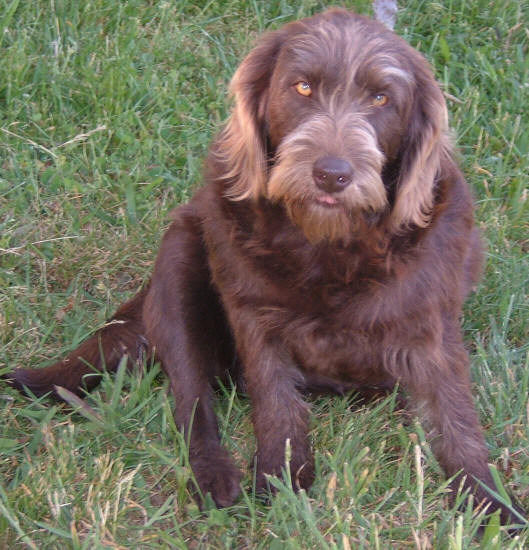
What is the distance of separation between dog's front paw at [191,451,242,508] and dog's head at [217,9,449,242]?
2.63 feet

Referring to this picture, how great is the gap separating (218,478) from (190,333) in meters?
0.50

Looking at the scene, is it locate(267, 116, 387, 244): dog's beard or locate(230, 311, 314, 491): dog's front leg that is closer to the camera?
locate(267, 116, 387, 244): dog's beard

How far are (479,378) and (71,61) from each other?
235 centimetres

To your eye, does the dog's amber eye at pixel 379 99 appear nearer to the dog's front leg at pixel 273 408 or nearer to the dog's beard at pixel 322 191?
the dog's beard at pixel 322 191

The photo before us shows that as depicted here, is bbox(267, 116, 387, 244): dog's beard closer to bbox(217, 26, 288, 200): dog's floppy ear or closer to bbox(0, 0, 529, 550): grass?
bbox(217, 26, 288, 200): dog's floppy ear

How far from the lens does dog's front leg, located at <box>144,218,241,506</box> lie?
119 inches

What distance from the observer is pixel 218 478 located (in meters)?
2.91

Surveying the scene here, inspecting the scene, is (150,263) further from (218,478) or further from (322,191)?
(322,191)

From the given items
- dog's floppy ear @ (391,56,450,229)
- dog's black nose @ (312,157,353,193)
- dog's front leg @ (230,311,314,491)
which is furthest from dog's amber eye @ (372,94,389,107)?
dog's front leg @ (230,311,314,491)

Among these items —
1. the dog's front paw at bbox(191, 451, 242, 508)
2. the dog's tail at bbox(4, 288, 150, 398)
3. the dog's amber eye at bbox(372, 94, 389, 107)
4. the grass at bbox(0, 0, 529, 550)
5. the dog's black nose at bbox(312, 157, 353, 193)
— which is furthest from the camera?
the dog's tail at bbox(4, 288, 150, 398)

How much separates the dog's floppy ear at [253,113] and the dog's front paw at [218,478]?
827 millimetres

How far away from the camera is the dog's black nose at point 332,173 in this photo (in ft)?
7.97

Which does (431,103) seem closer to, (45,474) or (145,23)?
(45,474)

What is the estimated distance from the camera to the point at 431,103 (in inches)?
106
